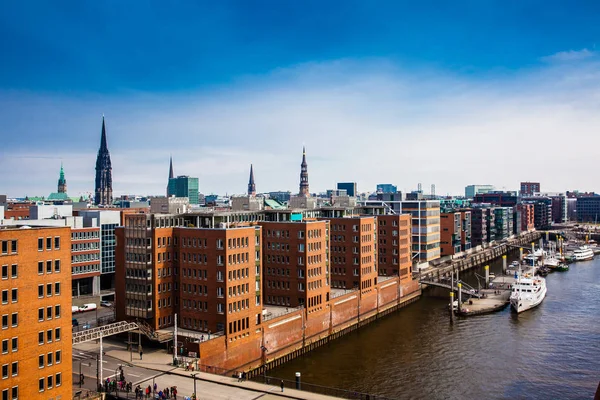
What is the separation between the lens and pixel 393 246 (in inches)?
5679

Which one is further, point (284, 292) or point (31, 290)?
point (284, 292)

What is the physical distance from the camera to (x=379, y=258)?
147 metres

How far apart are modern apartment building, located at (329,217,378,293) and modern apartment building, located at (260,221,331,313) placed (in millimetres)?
14708

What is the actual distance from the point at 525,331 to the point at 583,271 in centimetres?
10227

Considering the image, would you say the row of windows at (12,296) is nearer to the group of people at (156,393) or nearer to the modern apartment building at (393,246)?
the group of people at (156,393)

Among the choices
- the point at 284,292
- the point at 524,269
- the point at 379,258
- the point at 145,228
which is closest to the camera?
the point at 145,228

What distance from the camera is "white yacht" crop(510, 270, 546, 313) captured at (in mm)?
126750

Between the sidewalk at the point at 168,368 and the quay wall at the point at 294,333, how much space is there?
394 cm

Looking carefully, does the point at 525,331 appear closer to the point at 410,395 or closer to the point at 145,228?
the point at 410,395

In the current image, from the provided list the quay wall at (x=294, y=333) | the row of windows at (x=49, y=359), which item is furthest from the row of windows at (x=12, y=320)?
the quay wall at (x=294, y=333)

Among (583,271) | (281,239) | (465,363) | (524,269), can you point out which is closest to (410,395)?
(465,363)

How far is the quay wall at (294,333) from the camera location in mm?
80688

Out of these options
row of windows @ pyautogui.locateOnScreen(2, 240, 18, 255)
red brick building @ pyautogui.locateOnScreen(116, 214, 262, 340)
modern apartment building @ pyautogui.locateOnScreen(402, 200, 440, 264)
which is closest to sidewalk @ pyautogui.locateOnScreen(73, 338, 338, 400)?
red brick building @ pyautogui.locateOnScreen(116, 214, 262, 340)

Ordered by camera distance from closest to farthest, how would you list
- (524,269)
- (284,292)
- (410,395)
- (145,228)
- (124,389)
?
(124,389) < (410,395) < (145,228) < (284,292) < (524,269)
